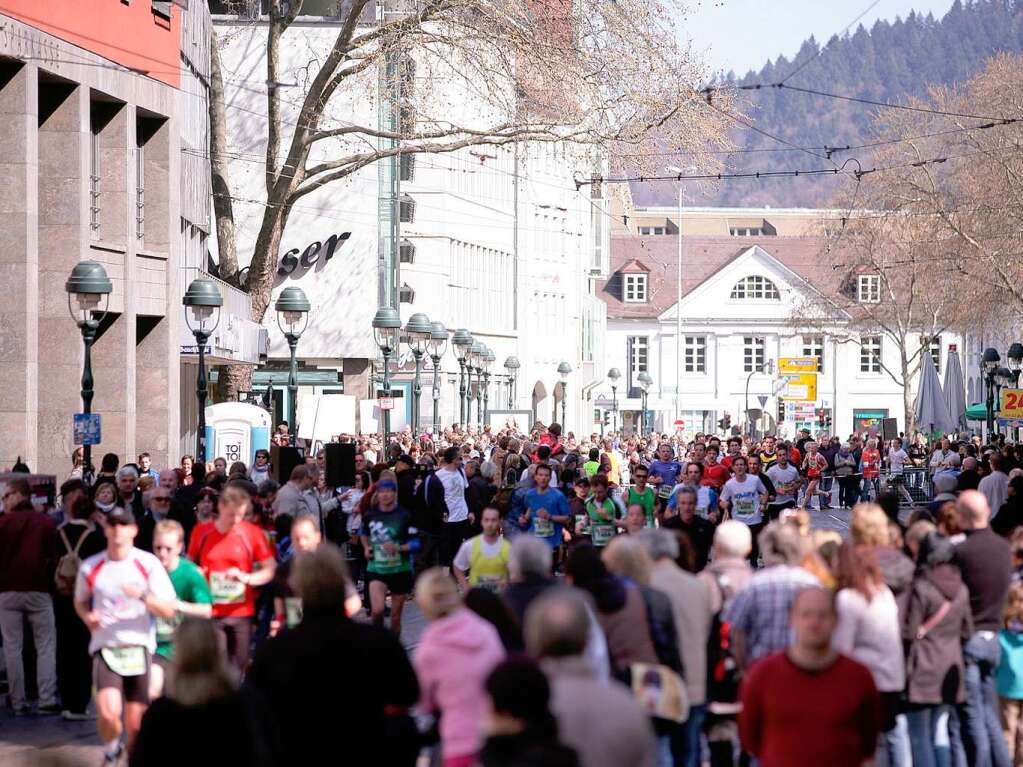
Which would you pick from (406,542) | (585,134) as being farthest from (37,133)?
(406,542)

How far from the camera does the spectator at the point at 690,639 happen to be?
→ 9766 mm

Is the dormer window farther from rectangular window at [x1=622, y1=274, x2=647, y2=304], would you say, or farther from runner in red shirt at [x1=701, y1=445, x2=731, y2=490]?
runner in red shirt at [x1=701, y1=445, x2=731, y2=490]

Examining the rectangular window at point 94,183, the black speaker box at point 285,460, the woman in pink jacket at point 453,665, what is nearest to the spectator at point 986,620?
the woman in pink jacket at point 453,665

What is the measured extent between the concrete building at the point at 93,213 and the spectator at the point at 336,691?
723 inches

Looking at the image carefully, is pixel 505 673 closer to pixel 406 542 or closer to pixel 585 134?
pixel 406 542

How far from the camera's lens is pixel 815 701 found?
7.57m

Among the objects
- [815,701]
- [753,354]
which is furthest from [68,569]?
[753,354]

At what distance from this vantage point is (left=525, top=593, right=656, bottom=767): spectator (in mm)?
6355

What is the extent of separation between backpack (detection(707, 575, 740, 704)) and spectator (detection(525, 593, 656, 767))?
11.3 ft

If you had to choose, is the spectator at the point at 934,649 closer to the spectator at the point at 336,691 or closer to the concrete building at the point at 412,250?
the spectator at the point at 336,691

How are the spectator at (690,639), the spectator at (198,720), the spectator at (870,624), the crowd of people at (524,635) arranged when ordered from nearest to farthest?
1. the spectator at (198,720)
2. the crowd of people at (524,635)
3. the spectator at (870,624)
4. the spectator at (690,639)

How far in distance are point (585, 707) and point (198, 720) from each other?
52.0 inches

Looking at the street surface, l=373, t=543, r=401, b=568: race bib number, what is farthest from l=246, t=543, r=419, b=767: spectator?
l=373, t=543, r=401, b=568: race bib number

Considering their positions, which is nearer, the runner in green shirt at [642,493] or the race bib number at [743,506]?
the runner in green shirt at [642,493]
